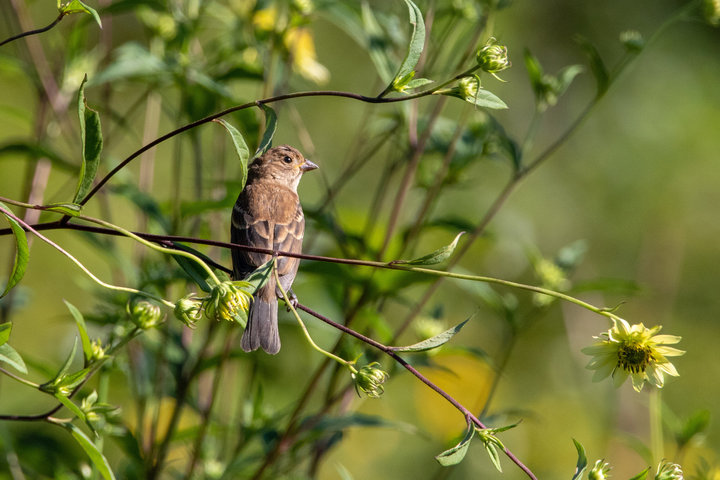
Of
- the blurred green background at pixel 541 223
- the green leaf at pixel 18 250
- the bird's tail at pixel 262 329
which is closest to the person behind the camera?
the green leaf at pixel 18 250

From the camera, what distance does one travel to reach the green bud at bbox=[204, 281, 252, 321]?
128 centimetres

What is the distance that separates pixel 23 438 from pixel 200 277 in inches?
50.0

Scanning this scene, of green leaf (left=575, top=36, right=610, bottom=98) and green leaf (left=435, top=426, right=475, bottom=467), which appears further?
green leaf (left=575, top=36, right=610, bottom=98)

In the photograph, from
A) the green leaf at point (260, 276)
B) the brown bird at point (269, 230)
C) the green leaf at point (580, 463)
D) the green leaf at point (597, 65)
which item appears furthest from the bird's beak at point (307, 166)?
the green leaf at point (580, 463)

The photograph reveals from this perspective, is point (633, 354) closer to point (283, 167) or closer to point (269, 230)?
point (269, 230)

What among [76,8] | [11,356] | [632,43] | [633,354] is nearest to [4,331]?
[11,356]

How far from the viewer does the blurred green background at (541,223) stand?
13.4ft

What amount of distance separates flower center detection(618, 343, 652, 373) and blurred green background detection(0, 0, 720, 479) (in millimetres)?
1531

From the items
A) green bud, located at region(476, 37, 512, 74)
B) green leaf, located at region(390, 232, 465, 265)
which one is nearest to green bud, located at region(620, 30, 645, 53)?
green bud, located at region(476, 37, 512, 74)

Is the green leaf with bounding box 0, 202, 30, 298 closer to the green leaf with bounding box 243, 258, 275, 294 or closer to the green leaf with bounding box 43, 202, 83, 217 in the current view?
the green leaf with bounding box 43, 202, 83, 217

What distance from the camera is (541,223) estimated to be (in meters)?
5.39

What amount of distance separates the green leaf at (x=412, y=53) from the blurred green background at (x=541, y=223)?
156cm

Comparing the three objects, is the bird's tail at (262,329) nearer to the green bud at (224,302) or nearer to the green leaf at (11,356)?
the green bud at (224,302)

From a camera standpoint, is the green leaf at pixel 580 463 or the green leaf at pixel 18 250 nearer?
the green leaf at pixel 18 250
